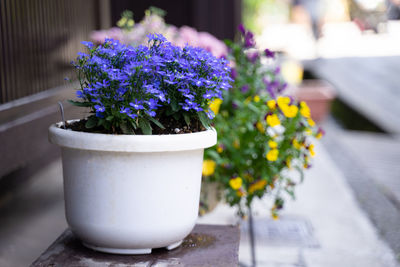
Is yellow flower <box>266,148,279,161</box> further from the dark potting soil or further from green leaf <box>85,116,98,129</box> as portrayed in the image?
green leaf <box>85,116,98,129</box>

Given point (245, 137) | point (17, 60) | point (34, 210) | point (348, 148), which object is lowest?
point (348, 148)

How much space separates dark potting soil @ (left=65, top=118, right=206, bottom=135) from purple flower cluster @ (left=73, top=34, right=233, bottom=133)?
39mm

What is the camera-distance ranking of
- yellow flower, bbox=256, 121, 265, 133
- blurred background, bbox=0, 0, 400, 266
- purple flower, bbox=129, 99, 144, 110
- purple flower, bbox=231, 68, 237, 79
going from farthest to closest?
purple flower, bbox=231, 68, 237, 79
yellow flower, bbox=256, 121, 265, 133
blurred background, bbox=0, 0, 400, 266
purple flower, bbox=129, 99, 144, 110

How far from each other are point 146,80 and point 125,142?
184 mm

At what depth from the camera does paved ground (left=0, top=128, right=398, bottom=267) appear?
2.47 m

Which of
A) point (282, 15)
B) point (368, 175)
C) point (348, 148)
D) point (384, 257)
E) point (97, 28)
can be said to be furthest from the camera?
point (282, 15)

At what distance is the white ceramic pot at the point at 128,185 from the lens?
1.41 m

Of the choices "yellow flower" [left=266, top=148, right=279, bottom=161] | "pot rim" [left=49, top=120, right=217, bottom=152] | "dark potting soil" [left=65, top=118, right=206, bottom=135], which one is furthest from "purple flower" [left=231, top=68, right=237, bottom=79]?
"pot rim" [left=49, top=120, right=217, bottom=152]

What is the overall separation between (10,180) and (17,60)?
58 cm

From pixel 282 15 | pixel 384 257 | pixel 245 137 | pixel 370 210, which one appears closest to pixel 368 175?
pixel 370 210

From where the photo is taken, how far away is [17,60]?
2.53 m

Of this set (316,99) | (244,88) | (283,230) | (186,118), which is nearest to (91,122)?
(186,118)

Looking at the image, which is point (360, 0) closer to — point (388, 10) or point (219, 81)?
point (388, 10)

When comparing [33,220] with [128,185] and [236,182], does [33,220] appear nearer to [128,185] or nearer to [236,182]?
[236,182]
